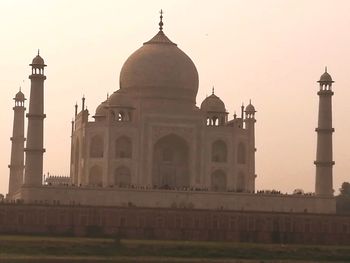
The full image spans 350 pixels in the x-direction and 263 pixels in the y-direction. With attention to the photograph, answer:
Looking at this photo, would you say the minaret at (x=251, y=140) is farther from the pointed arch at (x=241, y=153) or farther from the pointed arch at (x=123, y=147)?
the pointed arch at (x=123, y=147)

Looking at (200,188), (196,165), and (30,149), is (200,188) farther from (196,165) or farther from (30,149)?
(30,149)

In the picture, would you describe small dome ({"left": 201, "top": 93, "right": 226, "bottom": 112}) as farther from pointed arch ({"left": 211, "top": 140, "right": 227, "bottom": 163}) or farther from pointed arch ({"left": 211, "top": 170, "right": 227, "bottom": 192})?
pointed arch ({"left": 211, "top": 170, "right": 227, "bottom": 192})

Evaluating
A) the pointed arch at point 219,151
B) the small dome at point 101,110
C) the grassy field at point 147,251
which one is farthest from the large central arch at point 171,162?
the grassy field at point 147,251

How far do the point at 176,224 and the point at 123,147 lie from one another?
8233 mm

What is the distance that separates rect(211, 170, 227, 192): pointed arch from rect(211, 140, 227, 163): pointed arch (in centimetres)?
56

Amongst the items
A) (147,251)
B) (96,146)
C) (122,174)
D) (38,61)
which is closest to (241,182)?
(122,174)

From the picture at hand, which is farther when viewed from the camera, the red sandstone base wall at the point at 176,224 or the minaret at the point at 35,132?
the minaret at the point at 35,132

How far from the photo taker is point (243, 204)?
44.6 metres

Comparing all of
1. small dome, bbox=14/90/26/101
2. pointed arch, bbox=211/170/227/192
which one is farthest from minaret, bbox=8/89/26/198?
pointed arch, bbox=211/170/227/192

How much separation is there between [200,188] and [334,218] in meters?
7.30

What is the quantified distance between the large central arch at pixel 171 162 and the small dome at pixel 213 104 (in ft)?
8.29

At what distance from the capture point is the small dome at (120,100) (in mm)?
48500

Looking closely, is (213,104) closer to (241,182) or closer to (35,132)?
(241,182)

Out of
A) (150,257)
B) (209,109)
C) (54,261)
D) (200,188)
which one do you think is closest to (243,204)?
(200,188)
